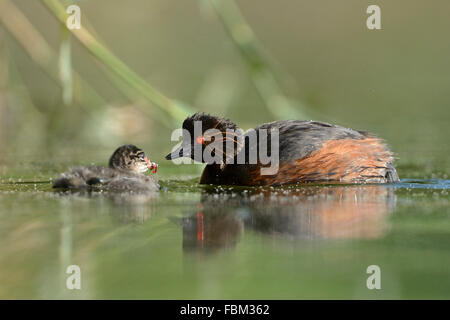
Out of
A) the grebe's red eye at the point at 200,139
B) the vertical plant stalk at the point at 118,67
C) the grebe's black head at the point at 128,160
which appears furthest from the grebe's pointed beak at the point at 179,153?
the vertical plant stalk at the point at 118,67

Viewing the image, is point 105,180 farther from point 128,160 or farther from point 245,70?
point 245,70

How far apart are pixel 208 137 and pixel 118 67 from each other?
403cm

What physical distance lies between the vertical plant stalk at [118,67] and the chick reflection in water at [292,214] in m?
0.92

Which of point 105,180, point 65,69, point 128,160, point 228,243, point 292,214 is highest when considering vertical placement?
point 65,69

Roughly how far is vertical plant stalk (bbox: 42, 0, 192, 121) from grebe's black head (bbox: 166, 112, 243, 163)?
3635 millimetres

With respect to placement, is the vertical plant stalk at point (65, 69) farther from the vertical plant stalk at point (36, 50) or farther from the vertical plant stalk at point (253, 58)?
the vertical plant stalk at point (253, 58)

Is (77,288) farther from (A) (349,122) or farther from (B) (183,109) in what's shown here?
(A) (349,122)

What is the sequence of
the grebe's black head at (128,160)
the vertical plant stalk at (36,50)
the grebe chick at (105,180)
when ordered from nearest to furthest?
the vertical plant stalk at (36,50)
the grebe chick at (105,180)
the grebe's black head at (128,160)

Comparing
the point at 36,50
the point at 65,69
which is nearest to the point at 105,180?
the point at 36,50

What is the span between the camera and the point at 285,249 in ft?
14.7

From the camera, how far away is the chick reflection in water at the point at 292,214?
489cm

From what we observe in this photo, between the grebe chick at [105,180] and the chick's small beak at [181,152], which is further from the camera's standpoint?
the chick's small beak at [181,152]

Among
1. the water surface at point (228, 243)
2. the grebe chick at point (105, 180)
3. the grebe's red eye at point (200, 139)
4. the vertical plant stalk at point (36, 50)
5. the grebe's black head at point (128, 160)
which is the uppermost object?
the vertical plant stalk at point (36, 50)

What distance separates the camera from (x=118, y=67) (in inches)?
157
